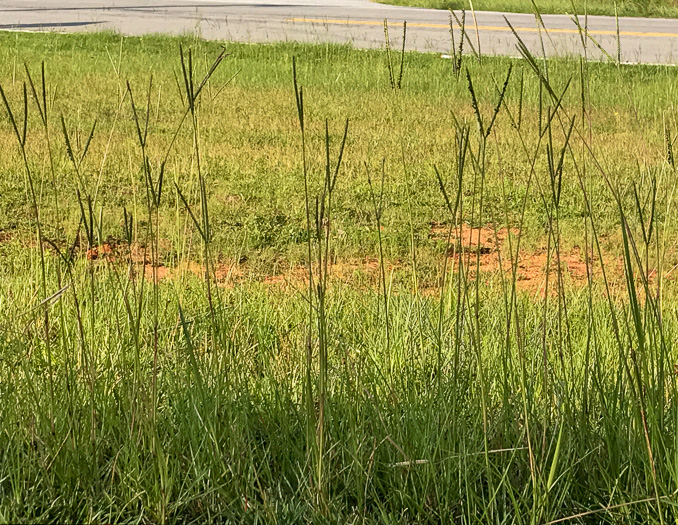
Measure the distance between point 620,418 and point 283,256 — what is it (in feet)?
9.50

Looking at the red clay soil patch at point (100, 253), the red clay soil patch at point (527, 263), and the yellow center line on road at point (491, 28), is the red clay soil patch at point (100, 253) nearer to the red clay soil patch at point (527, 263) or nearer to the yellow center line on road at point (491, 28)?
the red clay soil patch at point (527, 263)

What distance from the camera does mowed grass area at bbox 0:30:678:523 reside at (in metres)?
1.91

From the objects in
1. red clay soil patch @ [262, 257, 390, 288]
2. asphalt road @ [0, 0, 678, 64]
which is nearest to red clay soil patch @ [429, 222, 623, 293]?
red clay soil patch @ [262, 257, 390, 288]

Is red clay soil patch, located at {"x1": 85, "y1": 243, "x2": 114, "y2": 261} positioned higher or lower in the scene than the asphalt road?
lower

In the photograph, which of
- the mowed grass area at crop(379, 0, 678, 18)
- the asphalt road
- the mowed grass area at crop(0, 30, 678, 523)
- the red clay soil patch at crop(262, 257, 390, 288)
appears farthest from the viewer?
the mowed grass area at crop(379, 0, 678, 18)

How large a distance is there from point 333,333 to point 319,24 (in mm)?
13129

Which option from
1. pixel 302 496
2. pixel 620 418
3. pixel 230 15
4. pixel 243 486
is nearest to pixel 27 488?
pixel 243 486

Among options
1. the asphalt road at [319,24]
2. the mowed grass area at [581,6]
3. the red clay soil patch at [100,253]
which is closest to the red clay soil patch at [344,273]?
the red clay soil patch at [100,253]

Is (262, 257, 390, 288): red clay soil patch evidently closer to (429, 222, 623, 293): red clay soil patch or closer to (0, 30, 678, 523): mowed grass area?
(0, 30, 678, 523): mowed grass area

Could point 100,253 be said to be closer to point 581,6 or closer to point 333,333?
point 333,333

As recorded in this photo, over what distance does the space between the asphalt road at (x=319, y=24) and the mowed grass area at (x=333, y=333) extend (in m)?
5.82

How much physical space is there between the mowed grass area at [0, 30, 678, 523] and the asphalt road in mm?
5819

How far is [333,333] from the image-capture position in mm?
3156

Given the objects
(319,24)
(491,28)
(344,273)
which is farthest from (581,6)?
(344,273)
